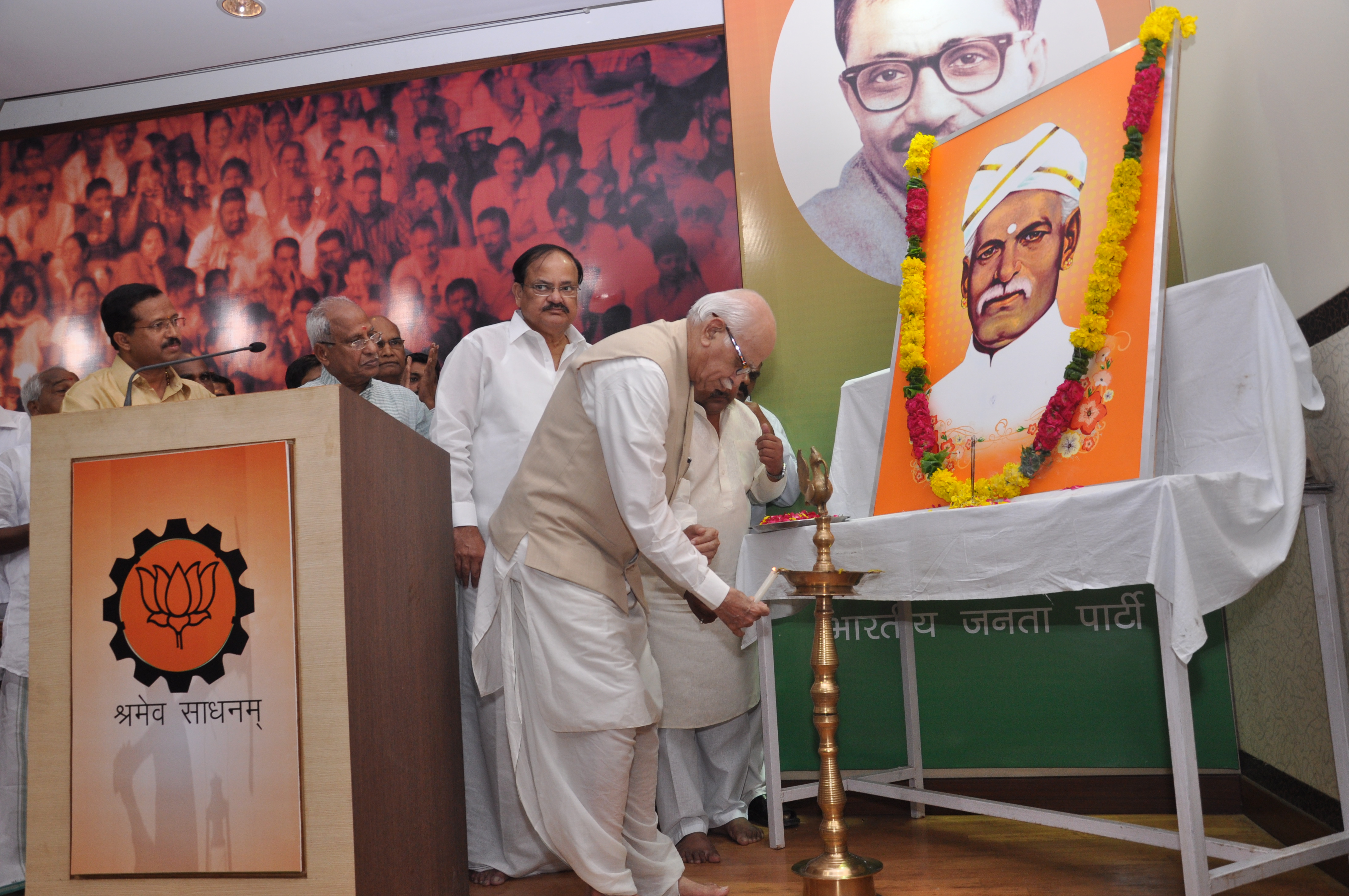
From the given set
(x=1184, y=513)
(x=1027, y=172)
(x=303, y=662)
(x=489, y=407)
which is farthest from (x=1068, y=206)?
(x=303, y=662)

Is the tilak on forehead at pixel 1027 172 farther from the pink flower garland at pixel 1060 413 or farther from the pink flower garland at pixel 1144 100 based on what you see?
the pink flower garland at pixel 1060 413

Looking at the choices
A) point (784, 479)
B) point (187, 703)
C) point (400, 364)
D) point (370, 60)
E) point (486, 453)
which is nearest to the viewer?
point (187, 703)

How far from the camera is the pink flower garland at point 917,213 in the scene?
3447 millimetres

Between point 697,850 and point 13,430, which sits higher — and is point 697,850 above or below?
below

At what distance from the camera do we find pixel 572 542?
2426mm

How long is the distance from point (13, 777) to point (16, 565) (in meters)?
0.70

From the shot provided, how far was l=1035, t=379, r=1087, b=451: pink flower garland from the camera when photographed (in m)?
2.68

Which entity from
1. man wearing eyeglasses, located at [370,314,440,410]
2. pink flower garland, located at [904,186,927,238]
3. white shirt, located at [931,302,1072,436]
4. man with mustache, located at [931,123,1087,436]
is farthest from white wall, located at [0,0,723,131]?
white shirt, located at [931,302,1072,436]

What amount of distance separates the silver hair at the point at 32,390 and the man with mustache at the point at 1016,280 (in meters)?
3.56

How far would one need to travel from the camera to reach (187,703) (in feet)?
6.29

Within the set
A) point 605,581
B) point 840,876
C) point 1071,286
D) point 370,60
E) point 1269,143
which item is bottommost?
point 840,876

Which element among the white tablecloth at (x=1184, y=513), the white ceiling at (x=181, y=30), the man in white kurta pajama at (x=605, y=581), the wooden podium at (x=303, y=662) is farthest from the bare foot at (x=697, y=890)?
the white ceiling at (x=181, y=30)

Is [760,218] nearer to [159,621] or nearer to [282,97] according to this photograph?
[282,97]

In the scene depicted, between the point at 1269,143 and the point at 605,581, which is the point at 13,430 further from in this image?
the point at 1269,143
